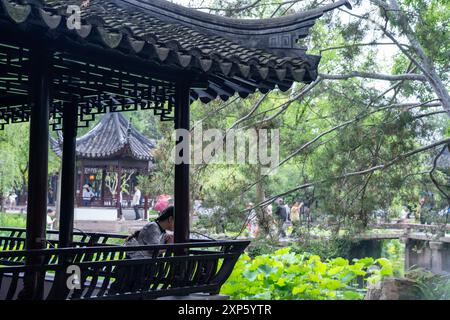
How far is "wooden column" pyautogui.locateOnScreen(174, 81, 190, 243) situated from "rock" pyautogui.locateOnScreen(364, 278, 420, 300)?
9.49 meters

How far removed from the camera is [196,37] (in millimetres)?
5766

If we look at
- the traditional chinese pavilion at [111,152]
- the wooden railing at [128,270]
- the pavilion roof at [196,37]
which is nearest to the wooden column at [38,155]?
the wooden railing at [128,270]

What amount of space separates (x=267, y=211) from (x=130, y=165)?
43.3 ft

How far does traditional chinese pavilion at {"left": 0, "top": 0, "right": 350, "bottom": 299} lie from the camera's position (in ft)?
14.5

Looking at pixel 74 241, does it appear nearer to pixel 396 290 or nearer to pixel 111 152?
pixel 396 290

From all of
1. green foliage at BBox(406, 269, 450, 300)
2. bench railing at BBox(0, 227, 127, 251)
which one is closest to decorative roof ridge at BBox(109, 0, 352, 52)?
bench railing at BBox(0, 227, 127, 251)

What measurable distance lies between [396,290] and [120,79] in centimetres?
1039

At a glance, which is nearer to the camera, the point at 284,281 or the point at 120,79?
the point at 120,79

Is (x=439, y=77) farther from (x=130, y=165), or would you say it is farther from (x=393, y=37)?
(x=130, y=165)

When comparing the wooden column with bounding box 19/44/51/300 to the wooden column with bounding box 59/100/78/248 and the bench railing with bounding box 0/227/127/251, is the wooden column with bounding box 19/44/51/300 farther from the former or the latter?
the wooden column with bounding box 59/100/78/248

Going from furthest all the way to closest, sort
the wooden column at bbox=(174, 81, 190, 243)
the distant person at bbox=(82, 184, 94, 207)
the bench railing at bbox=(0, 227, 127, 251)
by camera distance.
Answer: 1. the distant person at bbox=(82, 184, 94, 207)
2. the bench railing at bbox=(0, 227, 127, 251)
3. the wooden column at bbox=(174, 81, 190, 243)

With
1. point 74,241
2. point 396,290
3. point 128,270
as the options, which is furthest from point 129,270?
point 396,290
